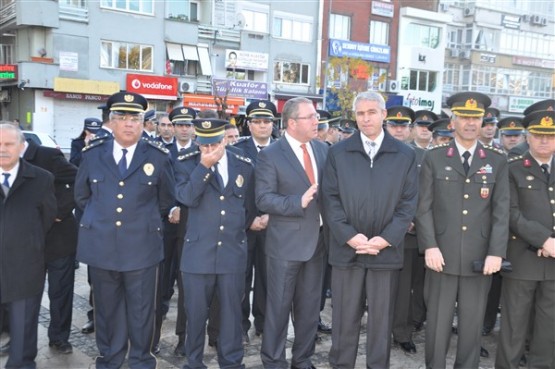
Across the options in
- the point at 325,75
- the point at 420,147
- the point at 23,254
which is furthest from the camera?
the point at 325,75

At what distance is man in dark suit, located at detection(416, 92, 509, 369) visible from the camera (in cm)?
432

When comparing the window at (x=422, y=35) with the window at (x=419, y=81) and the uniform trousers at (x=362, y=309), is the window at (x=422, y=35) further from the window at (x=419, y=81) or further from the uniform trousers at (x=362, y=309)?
the uniform trousers at (x=362, y=309)

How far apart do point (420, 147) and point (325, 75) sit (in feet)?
89.5

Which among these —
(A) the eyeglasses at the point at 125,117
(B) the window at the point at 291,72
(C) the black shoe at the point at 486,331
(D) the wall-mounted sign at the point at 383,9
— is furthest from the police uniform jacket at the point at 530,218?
(D) the wall-mounted sign at the point at 383,9

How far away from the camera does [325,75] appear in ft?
107

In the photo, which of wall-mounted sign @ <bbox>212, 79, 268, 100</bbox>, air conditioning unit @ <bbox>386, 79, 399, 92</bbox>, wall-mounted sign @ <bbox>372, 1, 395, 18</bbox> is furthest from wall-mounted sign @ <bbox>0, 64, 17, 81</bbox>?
air conditioning unit @ <bbox>386, 79, 399, 92</bbox>

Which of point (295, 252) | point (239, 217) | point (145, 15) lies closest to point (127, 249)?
point (239, 217)

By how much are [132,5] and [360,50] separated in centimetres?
1472

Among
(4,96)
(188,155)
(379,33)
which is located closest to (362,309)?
(188,155)

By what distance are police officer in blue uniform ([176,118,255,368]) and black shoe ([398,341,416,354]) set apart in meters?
1.68

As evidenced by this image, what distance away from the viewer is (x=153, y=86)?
27.1m

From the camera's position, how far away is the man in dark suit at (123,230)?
4.20 meters

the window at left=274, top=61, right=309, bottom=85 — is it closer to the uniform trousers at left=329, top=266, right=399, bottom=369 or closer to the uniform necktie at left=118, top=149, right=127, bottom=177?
the uniform necktie at left=118, top=149, right=127, bottom=177

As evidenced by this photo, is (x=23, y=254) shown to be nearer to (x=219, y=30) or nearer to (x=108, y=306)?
(x=108, y=306)
